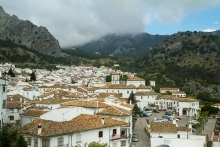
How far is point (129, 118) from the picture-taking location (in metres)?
34.2

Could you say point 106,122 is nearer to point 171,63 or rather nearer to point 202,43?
point 171,63

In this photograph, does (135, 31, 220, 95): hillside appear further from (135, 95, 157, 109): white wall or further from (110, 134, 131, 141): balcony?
(110, 134, 131, 141): balcony

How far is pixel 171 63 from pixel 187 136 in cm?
12527

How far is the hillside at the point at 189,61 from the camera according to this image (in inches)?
4701

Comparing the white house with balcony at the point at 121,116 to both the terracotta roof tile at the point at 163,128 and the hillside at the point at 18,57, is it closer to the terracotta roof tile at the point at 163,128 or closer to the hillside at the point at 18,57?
the terracotta roof tile at the point at 163,128

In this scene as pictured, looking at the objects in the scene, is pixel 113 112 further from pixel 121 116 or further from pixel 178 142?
pixel 178 142

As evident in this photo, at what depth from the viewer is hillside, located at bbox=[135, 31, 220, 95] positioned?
11941cm

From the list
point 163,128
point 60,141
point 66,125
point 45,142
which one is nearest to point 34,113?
point 66,125

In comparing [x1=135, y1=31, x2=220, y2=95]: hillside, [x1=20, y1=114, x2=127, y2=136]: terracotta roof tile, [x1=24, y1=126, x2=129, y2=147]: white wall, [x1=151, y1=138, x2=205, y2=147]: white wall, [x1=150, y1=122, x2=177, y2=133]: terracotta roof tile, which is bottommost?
[x1=151, y1=138, x2=205, y2=147]: white wall

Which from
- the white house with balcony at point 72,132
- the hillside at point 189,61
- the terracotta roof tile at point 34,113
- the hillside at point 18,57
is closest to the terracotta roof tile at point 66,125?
the white house with balcony at point 72,132

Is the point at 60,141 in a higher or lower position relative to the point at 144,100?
higher

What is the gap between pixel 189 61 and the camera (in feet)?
495

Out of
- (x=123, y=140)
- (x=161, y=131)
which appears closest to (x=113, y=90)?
(x=161, y=131)

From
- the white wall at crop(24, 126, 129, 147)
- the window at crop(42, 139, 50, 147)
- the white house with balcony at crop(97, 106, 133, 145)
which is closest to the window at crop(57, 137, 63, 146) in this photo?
the white wall at crop(24, 126, 129, 147)
